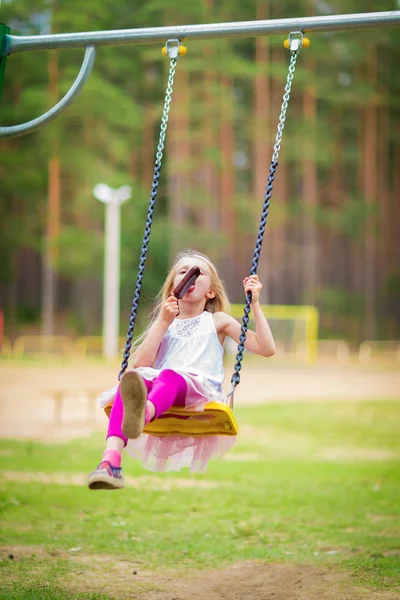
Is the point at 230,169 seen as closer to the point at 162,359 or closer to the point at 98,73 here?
the point at 98,73

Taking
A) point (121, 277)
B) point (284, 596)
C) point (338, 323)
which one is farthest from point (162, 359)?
point (338, 323)

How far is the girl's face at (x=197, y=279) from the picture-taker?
14.2ft

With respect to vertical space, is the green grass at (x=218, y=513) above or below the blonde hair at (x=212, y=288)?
below

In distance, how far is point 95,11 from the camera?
86.0ft

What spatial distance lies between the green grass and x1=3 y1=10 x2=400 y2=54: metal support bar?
111 inches

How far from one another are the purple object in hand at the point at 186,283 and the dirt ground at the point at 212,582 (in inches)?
65.0

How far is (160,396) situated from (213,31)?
1.87 metres

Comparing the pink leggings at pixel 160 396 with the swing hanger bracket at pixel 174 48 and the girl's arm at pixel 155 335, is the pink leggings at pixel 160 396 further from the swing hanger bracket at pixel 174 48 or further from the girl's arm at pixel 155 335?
the swing hanger bracket at pixel 174 48

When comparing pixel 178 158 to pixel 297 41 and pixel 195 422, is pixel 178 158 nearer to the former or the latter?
pixel 297 41

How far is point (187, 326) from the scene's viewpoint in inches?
170

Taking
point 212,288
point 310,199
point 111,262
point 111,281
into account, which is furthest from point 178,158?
point 212,288

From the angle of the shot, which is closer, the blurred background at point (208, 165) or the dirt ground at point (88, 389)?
the dirt ground at point (88, 389)

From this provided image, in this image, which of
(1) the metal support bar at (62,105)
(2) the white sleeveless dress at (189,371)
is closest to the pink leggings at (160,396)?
(2) the white sleeveless dress at (189,371)

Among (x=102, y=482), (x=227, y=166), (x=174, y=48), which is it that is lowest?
(x=102, y=482)
